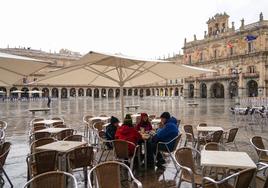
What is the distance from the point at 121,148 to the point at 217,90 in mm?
51497

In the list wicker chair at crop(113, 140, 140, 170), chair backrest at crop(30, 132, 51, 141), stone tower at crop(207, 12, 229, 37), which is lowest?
wicker chair at crop(113, 140, 140, 170)

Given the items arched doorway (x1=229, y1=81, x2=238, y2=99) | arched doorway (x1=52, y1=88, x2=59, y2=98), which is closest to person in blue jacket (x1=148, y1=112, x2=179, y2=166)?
arched doorway (x1=229, y1=81, x2=238, y2=99)

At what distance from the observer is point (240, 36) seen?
46.6 meters

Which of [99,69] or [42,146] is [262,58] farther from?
[42,146]

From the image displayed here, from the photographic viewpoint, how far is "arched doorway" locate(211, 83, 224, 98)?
5278 cm

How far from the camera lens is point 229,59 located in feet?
159

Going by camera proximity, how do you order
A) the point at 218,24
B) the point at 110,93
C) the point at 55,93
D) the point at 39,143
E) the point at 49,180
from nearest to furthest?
the point at 49,180 < the point at 39,143 < the point at 218,24 < the point at 55,93 < the point at 110,93

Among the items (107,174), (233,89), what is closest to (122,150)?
(107,174)

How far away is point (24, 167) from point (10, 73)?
5.85 ft

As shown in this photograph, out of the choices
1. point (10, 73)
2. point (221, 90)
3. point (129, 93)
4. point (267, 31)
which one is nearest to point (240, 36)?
point (267, 31)

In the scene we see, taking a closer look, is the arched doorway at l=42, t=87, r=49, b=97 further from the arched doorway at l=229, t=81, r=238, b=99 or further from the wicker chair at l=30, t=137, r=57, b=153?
the wicker chair at l=30, t=137, r=57, b=153

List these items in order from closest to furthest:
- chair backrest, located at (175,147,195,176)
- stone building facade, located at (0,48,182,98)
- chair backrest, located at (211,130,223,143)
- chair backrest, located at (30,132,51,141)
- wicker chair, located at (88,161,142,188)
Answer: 1. wicker chair, located at (88,161,142,188)
2. chair backrest, located at (175,147,195,176)
3. chair backrest, located at (30,132,51,141)
4. chair backrest, located at (211,130,223,143)
5. stone building facade, located at (0,48,182,98)

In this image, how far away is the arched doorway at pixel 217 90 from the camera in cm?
5278

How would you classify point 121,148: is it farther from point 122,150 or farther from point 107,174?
point 107,174
